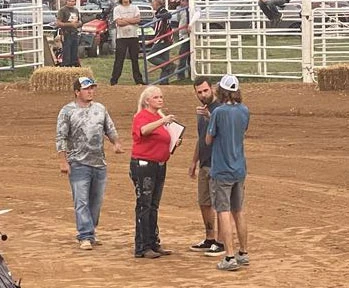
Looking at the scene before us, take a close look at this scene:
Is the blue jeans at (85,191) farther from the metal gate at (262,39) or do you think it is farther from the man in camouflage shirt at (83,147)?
the metal gate at (262,39)

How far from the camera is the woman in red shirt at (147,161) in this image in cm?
1056

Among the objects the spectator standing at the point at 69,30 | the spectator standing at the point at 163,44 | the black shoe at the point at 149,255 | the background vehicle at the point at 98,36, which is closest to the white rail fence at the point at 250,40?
the spectator standing at the point at 163,44

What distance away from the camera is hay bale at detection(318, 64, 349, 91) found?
20.9 m

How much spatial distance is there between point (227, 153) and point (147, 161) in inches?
35.3

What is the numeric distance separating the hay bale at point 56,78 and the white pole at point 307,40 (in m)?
4.36

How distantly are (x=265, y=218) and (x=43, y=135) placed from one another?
7.11m

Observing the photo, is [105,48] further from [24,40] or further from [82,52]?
[24,40]

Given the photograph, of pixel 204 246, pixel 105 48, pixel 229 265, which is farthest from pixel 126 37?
pixel 229 265

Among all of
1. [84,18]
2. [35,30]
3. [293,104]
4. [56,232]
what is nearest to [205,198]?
[56,232]

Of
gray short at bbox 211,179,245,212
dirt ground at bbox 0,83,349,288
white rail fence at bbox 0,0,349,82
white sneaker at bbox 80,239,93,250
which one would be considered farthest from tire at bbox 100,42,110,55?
gray short at bbox 211,179,245,212

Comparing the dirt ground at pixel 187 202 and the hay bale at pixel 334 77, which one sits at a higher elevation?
the hay bale at pixel 334 77

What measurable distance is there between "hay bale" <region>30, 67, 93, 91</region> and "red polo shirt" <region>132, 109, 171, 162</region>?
1143 cm

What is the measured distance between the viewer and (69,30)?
80.8ft

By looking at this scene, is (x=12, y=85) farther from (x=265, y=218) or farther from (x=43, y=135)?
(x=265, y=218)
